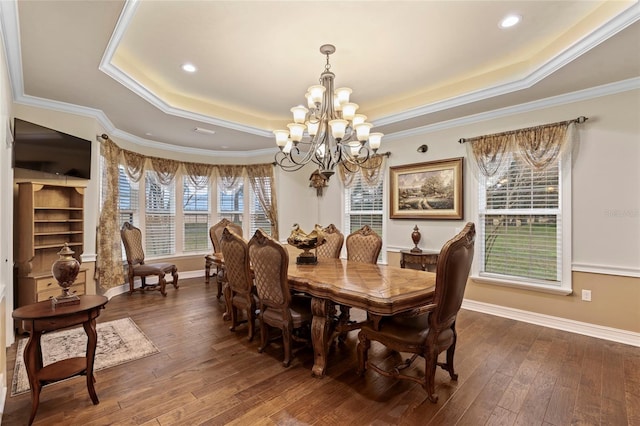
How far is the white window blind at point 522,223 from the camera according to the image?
3.60 m

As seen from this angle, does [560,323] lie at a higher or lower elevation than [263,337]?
lower

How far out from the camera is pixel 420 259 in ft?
14.3

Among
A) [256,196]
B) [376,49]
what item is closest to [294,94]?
[376,49]

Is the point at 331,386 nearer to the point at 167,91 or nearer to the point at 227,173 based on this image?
the point at 167,91

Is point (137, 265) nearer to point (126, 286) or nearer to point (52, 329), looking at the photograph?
point (126, 286)

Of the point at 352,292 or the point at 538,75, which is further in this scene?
the point at 538,75

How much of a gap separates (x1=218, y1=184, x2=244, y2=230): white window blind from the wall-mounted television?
268cm

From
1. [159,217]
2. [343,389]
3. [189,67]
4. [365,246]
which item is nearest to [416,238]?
[365,246]

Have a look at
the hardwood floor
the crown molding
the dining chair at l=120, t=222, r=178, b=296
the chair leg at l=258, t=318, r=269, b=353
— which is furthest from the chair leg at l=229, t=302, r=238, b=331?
the crown molding

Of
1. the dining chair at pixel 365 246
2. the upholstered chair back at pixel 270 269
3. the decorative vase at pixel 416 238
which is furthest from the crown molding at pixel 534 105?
the upholstered chair back at pixel 270 269

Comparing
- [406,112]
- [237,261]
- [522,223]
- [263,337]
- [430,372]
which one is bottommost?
[263,337]

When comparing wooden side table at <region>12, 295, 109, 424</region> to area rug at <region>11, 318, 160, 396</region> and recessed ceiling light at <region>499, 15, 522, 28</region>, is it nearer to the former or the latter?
area rug at <region>11, 318, 160, 396</region>

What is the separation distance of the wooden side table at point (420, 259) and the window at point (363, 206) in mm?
667

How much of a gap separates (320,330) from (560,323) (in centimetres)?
303
